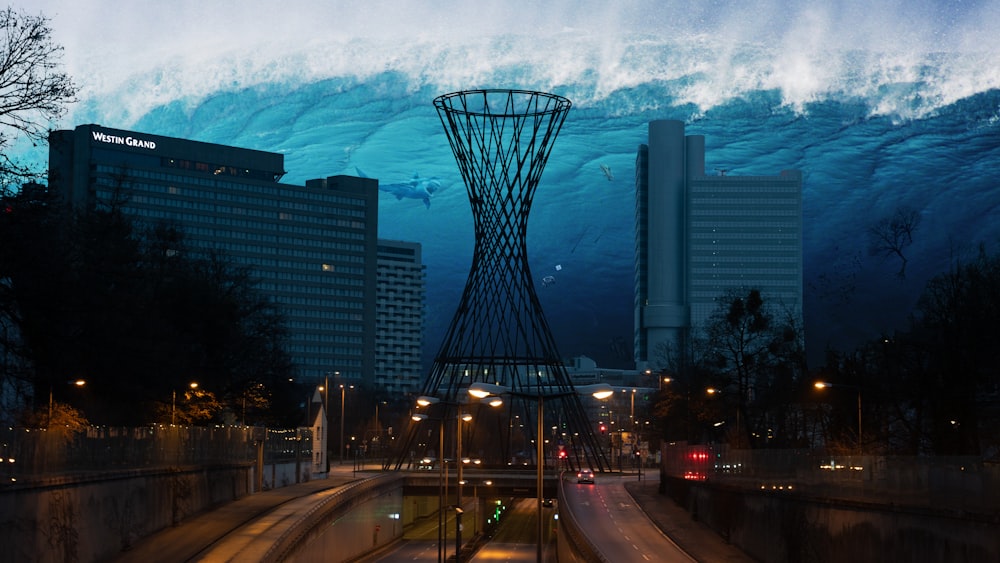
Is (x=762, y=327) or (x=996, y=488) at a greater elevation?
(x=762, y=327)

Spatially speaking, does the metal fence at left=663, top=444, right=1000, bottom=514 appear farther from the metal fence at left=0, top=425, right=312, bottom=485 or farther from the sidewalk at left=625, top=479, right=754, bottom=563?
the metal fence at left=0, top=425, right=312, bottom=485

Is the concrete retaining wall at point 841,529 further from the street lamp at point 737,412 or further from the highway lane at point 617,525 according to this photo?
the street lamp at point 737,412

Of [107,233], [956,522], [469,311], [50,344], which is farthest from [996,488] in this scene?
[469,311]

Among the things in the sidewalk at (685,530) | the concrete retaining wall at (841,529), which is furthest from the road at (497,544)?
the concrete retaining wall at (841,529)

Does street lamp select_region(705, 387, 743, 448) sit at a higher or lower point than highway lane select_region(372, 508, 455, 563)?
higher

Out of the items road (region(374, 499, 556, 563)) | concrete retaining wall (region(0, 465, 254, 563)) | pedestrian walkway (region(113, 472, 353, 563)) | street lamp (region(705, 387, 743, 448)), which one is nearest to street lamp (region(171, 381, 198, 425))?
pedestrian walkway (region(113, 472, 353, 563))

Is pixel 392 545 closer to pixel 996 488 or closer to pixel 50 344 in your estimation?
pixel 50 344
